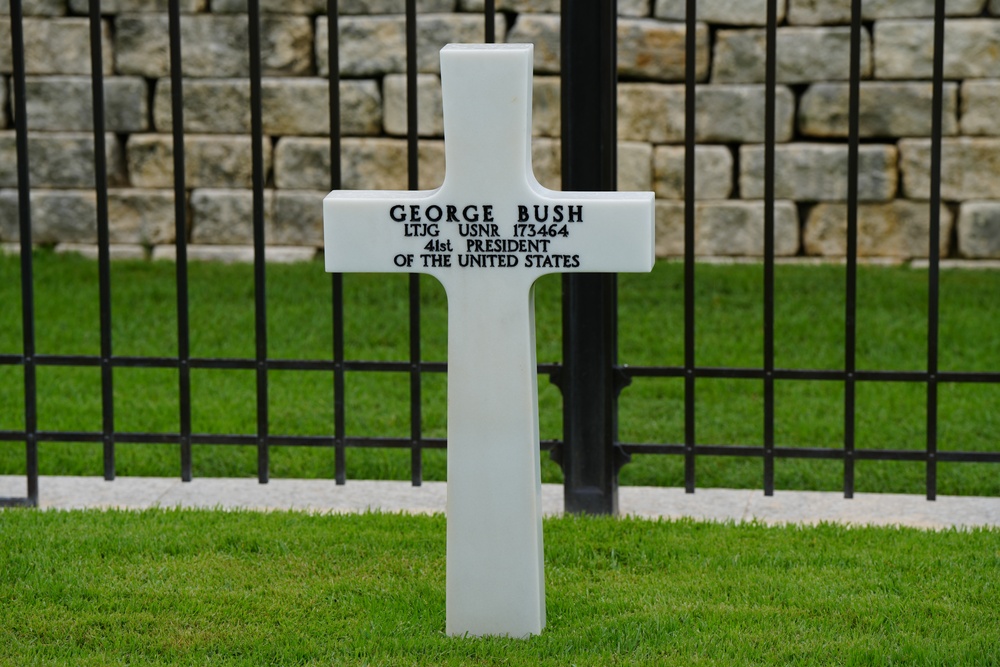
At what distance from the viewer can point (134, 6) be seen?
8.84 m

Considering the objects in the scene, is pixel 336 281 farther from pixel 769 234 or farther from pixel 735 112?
pixel 735 112

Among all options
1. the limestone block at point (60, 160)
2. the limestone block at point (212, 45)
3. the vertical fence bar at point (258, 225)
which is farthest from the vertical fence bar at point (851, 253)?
the limestone block at point (60, 160)

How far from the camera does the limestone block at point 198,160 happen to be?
875 centimetres

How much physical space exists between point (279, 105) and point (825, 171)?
Answer: 330cm

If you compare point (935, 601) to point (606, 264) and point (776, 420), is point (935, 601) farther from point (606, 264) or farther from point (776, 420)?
point (776, 420)

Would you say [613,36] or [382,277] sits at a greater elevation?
[613,36]

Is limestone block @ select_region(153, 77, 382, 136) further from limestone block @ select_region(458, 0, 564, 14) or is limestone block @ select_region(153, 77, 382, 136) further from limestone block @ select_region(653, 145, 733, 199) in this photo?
limestone block @ select_region(653, 145, 733, 199)

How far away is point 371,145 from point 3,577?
4978mm

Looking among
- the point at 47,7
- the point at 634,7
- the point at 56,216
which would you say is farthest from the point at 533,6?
the point at 56,216

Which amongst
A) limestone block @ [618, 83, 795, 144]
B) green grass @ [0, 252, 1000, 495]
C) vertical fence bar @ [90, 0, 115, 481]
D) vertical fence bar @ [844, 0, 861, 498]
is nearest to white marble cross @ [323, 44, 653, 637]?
vertical fence bar @ [844, 0, 861, 498]

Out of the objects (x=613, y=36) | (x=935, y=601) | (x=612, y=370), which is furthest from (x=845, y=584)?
(x=613, y=36)

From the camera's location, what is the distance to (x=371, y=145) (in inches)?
343

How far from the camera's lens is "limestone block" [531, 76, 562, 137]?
339 inches

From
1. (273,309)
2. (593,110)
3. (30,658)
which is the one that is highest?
(593,110)
